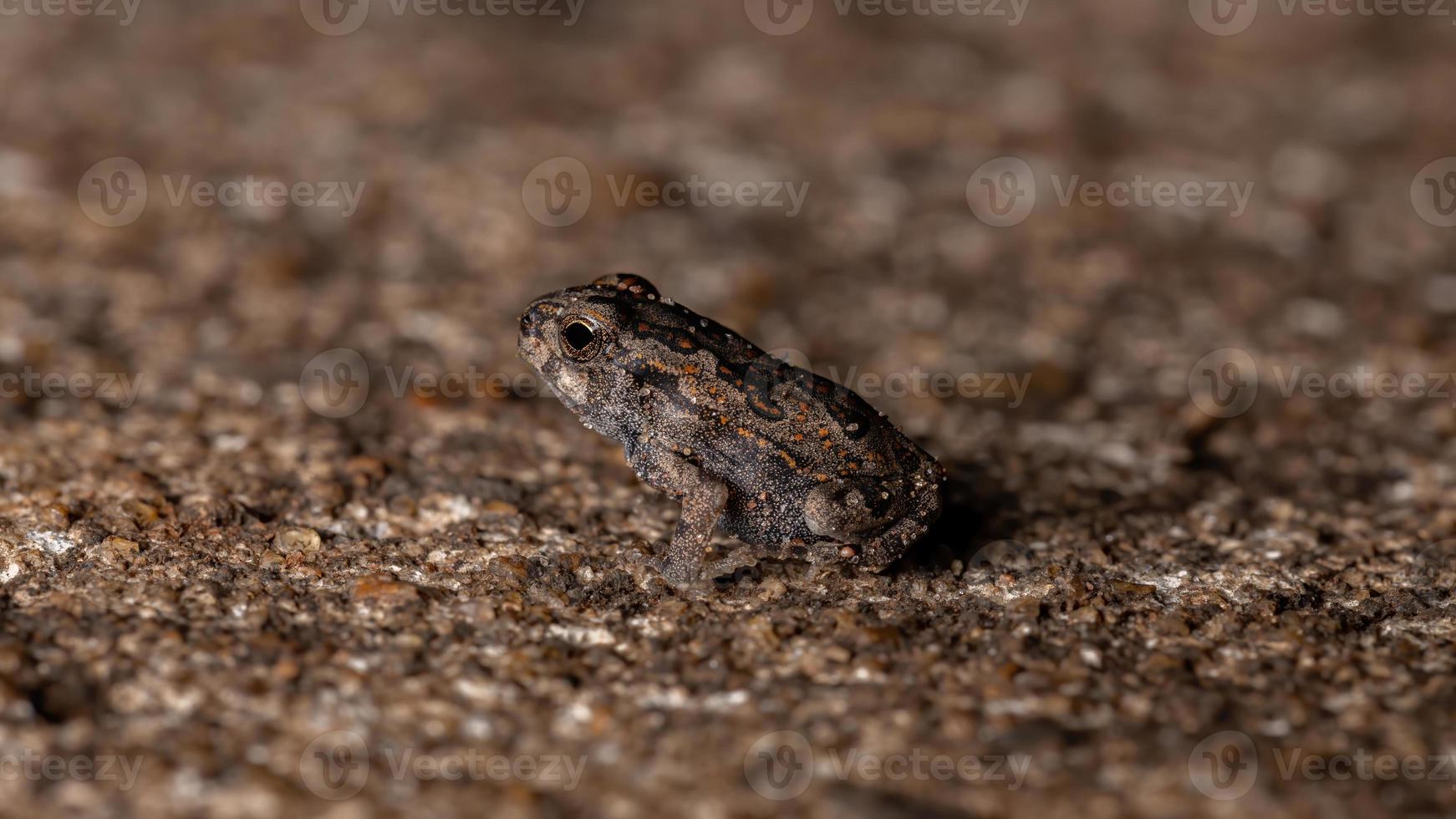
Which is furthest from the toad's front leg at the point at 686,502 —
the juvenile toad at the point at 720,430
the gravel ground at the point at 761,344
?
the gravel ground at the point at 761,344

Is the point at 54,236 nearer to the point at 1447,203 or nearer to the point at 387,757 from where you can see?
the point at 387,757

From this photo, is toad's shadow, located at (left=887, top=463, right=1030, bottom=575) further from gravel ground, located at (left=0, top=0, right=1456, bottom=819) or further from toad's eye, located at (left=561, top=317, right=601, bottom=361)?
toad's eye, located at (left=561, top=317, right=601, bottom=361)

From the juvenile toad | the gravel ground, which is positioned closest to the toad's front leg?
the juvenile toad

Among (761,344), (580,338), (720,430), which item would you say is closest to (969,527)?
(720,430)

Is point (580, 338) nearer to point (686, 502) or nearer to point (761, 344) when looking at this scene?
point (686, 502)

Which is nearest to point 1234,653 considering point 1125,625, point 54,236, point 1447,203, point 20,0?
point 1125,625

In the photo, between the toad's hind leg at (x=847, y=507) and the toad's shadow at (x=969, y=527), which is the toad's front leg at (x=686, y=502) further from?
the toad's shadow at (x=969, y=527)
